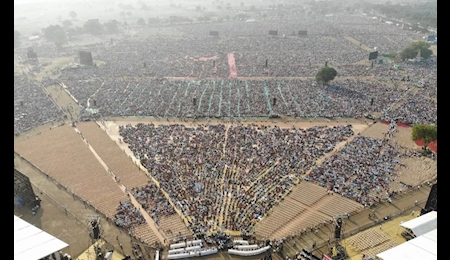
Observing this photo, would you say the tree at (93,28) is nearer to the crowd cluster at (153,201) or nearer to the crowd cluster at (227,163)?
the crowd cluster at (227,163)

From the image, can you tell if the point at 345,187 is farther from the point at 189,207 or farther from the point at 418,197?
the point at 189,207

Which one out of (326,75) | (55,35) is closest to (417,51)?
(326,75)

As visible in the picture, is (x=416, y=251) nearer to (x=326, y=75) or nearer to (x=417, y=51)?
(x=326, y=75)

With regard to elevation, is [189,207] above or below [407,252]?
below

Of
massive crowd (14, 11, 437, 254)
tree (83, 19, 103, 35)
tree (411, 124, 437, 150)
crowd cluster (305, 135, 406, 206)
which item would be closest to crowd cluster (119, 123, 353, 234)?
massive crowd (14, 11, 437, 254)

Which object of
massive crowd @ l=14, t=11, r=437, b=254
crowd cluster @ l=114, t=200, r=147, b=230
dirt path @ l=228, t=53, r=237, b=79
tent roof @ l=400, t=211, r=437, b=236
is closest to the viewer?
tent roof @ l=400, t=211, r=437, b=236

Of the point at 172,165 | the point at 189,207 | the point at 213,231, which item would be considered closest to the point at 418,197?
the point at 213,231

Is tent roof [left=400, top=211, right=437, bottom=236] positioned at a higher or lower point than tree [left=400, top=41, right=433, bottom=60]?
lower

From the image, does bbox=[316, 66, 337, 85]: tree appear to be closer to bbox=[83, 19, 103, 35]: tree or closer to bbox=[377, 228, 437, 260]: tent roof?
bbox=[377, 228, 437, 260]: tent roof
